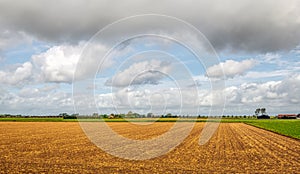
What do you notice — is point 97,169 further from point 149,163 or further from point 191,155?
point 191,155

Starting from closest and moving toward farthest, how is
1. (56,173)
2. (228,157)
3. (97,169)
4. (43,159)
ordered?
(56,173) < (97,169) < (43,159) < (228,157)

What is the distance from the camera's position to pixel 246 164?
19.3 meters

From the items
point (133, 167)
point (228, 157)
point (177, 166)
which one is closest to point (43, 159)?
point (133, 167)

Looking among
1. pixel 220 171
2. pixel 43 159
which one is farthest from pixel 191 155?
pixel 43 159

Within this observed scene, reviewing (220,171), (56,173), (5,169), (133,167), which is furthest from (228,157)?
(5,169)

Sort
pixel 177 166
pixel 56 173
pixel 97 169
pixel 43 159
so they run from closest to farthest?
pixel 56 173, pixel 97 169, pixel 177 166, pixel 43 159

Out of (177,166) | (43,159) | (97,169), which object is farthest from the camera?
(43,159)

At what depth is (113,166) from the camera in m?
18.2

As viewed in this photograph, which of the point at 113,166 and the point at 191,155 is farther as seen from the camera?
the point at 191,155

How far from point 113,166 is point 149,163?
7.48 ft

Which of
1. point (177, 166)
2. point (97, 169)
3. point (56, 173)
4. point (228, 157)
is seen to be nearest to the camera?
point (56, 173)

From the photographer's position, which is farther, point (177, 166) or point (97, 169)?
point (177, 166)

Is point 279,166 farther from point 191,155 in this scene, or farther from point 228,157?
point 191,155

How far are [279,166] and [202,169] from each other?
4551 mm
